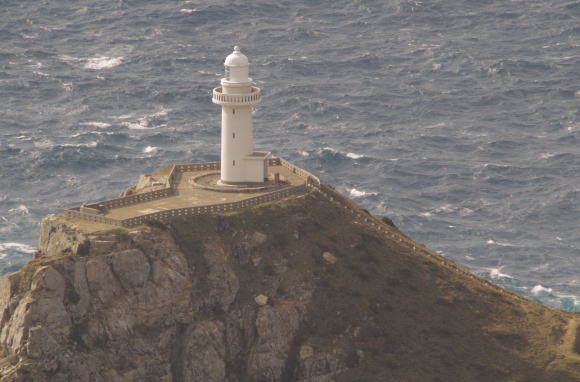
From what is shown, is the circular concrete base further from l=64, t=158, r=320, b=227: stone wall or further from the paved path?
l=64, t=158, r=320, b=227: stone wall

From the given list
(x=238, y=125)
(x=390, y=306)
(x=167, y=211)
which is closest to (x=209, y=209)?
(x=167, y=211)

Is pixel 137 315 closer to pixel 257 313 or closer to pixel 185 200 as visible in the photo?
pixel 257 313

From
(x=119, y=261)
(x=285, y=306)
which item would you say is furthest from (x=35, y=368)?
(x=285, y=306)

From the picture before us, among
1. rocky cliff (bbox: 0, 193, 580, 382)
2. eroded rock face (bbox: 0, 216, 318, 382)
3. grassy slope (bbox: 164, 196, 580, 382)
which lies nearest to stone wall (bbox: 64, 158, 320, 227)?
grassy slope (bbox: 164, 196, 580, 382)

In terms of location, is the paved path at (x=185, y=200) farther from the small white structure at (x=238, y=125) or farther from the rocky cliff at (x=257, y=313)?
the rocky cliff at (x=257, y=313)

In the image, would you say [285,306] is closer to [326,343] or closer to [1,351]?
[326,343]
